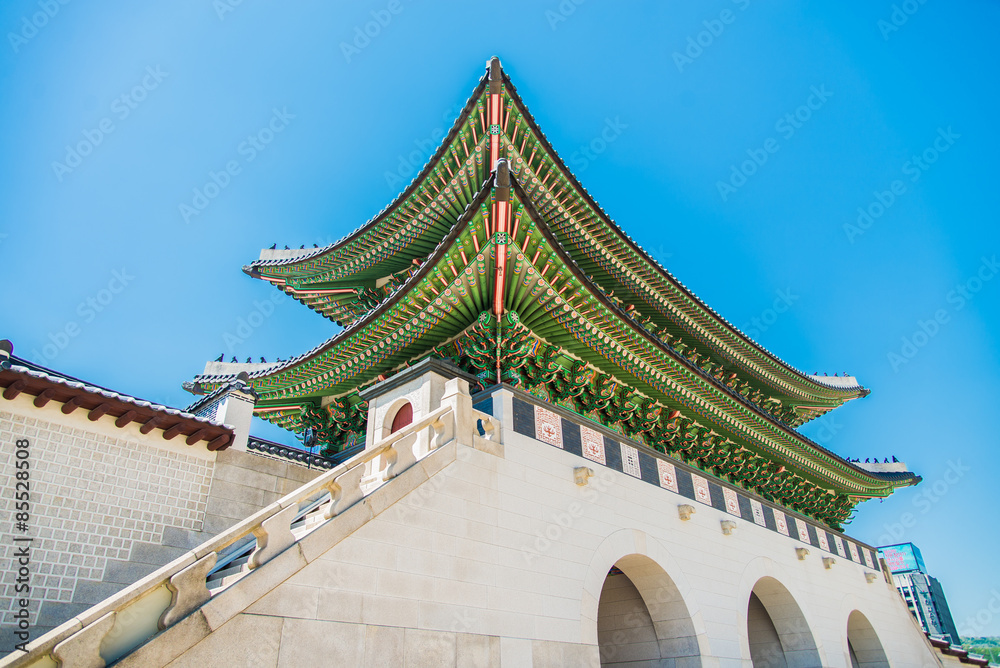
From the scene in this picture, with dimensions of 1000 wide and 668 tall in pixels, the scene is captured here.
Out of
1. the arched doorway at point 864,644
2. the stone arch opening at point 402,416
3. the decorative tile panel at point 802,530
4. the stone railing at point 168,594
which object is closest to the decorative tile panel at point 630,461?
the stone arch opening at point 402,416

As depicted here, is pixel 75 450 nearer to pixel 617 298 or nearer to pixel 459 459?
pixel 459 459

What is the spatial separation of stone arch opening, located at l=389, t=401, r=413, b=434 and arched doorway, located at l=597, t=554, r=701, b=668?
444cm

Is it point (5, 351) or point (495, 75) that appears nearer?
point (5, 351)

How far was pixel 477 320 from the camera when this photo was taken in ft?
32.7

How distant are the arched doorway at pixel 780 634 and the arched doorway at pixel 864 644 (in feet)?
13.7

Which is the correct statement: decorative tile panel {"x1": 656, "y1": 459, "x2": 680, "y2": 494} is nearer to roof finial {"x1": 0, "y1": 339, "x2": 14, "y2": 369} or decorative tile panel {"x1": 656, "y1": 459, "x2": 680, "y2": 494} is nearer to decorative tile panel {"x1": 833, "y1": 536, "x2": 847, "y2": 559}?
decorative tile panel {"x1": 833, "y1": 536, "x2": 847, "y2": 559}

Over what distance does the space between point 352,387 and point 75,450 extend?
4803 mm

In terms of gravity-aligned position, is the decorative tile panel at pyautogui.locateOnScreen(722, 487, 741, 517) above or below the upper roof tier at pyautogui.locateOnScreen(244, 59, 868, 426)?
below

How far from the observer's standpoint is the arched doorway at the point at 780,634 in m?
14.3

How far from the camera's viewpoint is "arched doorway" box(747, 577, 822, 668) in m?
14.3

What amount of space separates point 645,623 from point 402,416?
6043mm

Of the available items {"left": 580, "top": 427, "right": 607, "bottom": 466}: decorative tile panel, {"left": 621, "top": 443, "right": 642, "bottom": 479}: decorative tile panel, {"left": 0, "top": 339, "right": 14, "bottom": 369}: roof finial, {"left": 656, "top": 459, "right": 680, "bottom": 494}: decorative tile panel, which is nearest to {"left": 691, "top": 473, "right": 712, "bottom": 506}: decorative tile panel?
{"left": 656, "top": 459, "right": 680, "bottom": 494}: decorative tile panel

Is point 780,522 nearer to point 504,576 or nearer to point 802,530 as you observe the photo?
point 802,530

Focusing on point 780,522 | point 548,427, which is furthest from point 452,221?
point 780,522
